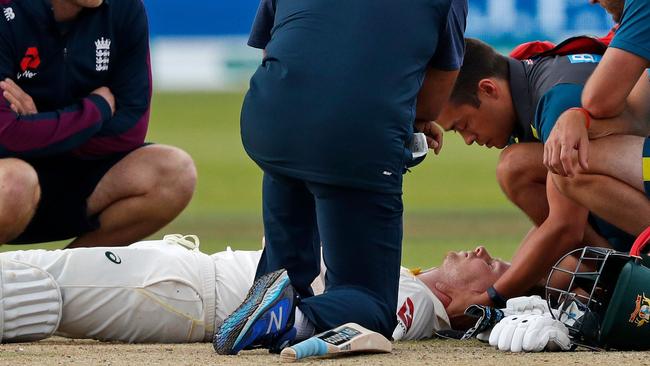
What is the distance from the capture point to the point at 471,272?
4336 millimetres

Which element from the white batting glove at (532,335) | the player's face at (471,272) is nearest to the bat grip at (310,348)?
the white batting glove at (532,335)

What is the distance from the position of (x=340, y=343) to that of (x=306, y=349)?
11 centimetres

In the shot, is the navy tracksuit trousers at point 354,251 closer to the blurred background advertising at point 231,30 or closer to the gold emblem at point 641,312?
the gold emblem at point 641,312

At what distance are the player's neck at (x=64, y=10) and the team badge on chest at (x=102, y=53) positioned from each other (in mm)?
152

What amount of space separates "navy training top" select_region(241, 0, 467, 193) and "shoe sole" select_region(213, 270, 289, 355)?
1.20 feet

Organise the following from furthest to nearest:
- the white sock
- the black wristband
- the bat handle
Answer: the black wristband, the white sock, the bat handle

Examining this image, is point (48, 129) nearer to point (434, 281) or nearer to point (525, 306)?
point (434, 281)

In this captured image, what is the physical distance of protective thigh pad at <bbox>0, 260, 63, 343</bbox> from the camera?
352 cm

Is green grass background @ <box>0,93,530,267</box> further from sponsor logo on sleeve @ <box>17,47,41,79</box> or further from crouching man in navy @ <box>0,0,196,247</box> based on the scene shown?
sponsor logo on sleeve @ <box>17,47,41,79</box>

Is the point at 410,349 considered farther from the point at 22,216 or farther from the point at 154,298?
the point at 22,216

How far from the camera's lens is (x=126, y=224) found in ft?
17.1

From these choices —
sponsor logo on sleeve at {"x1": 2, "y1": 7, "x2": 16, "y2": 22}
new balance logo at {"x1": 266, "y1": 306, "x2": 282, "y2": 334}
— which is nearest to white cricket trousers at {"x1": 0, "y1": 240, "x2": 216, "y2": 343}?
new balance logo at {"x1": 266, "y1": 306, "x2": 282, "y2": 334}

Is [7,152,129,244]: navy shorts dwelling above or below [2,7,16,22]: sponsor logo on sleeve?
below

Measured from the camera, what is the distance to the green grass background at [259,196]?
8.23 meters
